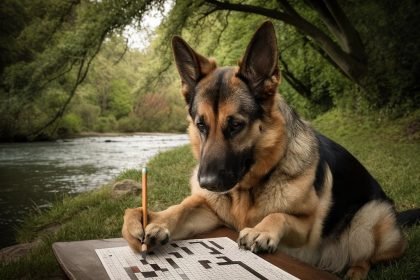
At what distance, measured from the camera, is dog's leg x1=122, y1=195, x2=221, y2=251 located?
2.64 metres

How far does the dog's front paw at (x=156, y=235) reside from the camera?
2639 mm

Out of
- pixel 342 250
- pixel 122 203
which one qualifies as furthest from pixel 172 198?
pixel 342 250

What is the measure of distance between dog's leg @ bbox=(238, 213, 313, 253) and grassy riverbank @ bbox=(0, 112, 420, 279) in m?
0.85

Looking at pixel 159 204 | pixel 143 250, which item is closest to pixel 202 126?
pixel 143 250

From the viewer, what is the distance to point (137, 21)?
46.6 ft

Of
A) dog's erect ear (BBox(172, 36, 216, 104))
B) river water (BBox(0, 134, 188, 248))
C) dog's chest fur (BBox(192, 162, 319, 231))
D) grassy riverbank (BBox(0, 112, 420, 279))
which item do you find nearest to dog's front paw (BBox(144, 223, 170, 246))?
dog's chest fur (BBox(192, 162, 319, 231))

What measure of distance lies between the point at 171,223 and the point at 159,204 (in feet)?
12.1

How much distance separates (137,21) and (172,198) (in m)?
9.04

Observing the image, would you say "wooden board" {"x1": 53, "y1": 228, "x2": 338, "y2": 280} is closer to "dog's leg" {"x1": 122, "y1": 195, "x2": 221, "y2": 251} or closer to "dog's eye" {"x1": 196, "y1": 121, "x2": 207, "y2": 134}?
"dog's leg" {"x1": 122, "y1": 195, "x2": 221, "y2": 251}

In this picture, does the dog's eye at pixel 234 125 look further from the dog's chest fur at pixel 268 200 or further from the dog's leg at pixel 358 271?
the dog's leg at pixel 358 271

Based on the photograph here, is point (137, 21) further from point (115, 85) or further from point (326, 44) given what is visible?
point (115, 85)

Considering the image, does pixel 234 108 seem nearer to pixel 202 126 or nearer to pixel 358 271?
pixel 202 126

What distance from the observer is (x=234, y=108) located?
10.0 feet

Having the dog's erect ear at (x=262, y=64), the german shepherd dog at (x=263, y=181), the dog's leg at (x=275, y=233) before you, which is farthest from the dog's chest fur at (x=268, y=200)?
the dog's erect ear at (x=262, y=64)
